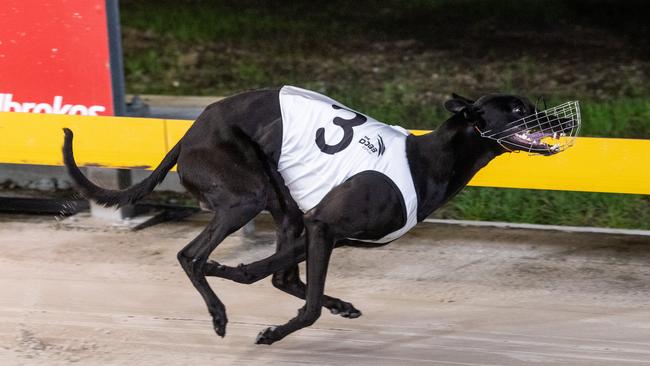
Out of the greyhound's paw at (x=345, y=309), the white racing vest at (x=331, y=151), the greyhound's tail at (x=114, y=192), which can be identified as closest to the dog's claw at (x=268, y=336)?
the greyhound's paw at (x=345, y=309)

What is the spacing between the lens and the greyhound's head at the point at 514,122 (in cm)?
433

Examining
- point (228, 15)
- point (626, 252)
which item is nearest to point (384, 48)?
point (228, 15)

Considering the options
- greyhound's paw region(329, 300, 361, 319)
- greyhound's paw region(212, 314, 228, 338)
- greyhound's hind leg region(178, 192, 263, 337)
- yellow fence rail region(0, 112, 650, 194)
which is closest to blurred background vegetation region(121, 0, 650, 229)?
yellow fence rail region(0, 112, 650, 194)

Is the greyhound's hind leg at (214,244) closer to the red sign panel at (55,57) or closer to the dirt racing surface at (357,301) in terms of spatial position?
the dirt racing surface at (357,301)

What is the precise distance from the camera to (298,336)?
4.68 m

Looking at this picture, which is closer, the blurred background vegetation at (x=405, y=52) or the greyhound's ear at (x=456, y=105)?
the greyhound's ear at (x=456, y=105)

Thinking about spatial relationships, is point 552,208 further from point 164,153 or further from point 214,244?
point 214,244

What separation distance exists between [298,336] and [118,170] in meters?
2.25

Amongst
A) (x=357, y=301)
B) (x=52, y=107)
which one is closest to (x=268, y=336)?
(x=357, y=301)

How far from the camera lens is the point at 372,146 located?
4.41 m

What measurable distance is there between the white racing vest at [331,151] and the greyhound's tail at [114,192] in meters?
0.56

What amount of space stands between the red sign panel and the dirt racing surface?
2.25ft

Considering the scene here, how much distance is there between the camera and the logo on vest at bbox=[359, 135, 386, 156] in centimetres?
439

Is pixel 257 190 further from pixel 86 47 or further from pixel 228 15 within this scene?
pixel 228 15
